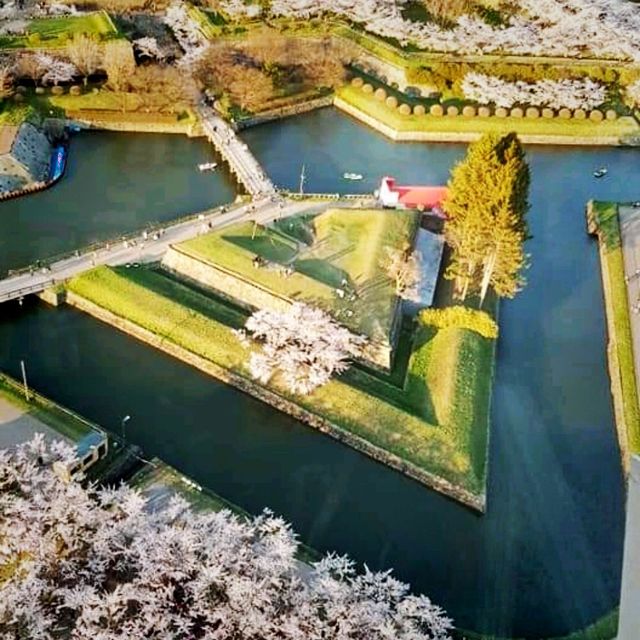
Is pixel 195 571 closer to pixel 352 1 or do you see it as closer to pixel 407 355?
pixel 407 355

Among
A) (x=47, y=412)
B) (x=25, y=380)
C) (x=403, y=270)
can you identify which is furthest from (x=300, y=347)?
(x=25, y=380)

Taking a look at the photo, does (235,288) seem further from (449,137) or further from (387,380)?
(449,137)

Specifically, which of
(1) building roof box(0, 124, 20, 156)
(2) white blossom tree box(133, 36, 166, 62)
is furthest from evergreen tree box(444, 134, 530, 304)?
(2) white blossom tree box(133, 36, 166, 62)

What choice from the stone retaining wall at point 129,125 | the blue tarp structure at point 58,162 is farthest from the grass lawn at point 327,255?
the stone retaining wall at point 129,125

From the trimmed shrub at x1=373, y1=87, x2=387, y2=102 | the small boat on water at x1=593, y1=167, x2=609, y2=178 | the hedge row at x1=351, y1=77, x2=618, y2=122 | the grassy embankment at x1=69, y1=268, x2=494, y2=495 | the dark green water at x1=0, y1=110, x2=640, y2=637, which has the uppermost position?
the trimmed shrub at x1=373, y1=87, x2=387, y2=102

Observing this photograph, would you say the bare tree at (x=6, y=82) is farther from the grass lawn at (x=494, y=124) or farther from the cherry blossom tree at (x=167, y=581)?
the cherry blossom tree at (x=167, y=581)

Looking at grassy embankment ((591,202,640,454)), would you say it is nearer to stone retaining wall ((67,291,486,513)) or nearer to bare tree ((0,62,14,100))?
stone retaining wall ((67,291,486,513))

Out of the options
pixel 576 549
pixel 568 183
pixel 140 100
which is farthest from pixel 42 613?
pixel 568 183
